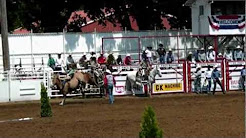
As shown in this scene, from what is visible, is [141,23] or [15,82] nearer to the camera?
[15,82]

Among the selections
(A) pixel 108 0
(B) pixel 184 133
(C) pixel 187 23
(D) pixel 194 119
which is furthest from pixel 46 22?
(B) pixel 184 133

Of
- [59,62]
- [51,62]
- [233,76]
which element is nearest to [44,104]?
[59,62]

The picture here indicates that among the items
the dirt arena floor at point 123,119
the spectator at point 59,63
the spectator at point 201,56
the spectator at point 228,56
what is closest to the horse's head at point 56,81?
the dirt arena floor at point 123,119

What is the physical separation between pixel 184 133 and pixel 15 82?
1712cm

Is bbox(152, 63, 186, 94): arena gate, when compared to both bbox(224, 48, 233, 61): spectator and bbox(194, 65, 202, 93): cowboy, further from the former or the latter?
bbox(224, 48, 233, 61): spectator

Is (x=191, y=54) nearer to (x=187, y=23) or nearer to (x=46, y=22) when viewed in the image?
(x=187, y=23)

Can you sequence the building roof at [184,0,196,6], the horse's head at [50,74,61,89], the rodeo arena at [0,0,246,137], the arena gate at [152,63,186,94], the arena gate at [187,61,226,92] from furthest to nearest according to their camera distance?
the building roof at [184,0,196,6] → the arena gate at [187,61,226,92] → the arena gate at [152,63,186,94] → the horse's head at [50,74,61,89] → the rodeo arena at [0,0,246,137]

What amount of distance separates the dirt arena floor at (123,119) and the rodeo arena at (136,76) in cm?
3

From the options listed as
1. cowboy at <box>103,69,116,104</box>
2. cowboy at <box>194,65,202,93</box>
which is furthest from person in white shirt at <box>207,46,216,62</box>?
cowboy at <box>103,69,116,104</box>

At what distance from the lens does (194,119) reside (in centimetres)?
1988

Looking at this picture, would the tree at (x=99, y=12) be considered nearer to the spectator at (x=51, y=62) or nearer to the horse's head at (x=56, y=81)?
the spectator at (x=51, y=62)

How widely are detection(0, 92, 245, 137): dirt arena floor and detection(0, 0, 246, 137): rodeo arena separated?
1.2 inches

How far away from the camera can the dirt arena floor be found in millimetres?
16750

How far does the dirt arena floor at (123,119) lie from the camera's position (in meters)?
16.8
